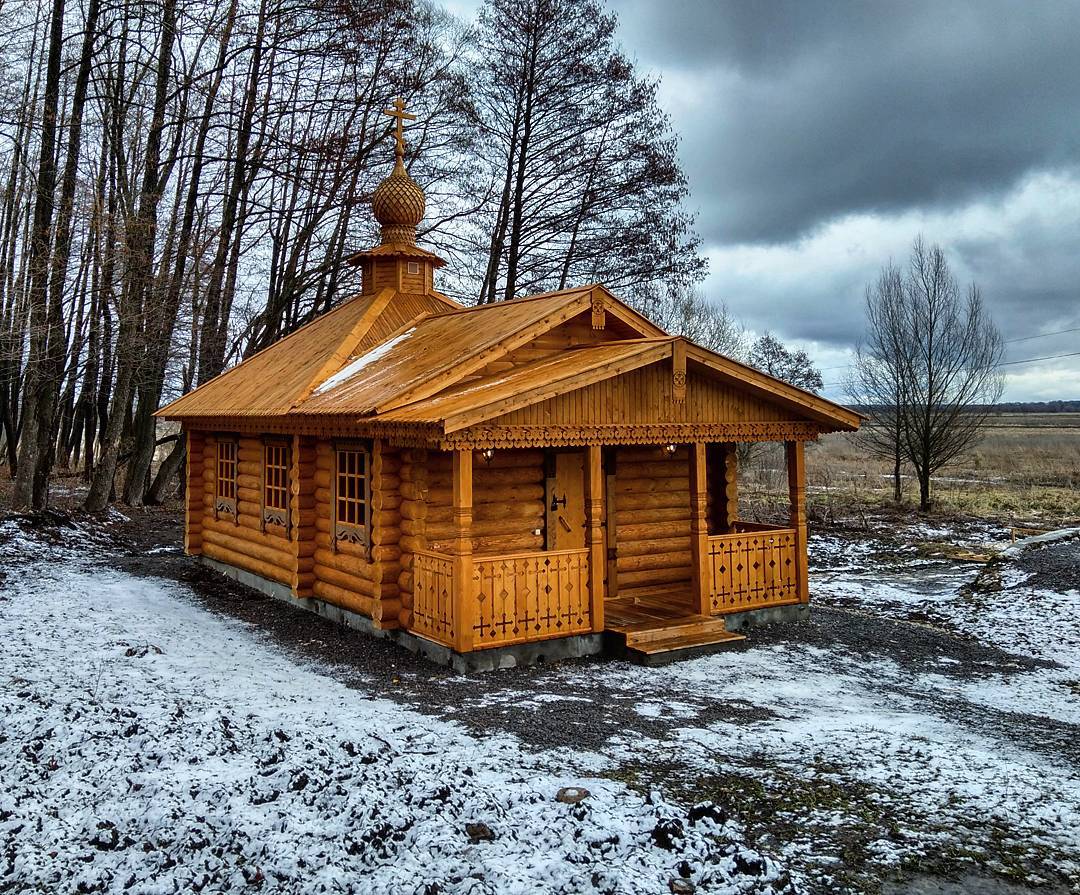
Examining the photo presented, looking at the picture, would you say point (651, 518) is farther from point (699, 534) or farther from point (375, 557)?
point (375, 557)

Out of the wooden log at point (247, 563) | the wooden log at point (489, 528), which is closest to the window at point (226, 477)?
the wooden log at point (247, 563)

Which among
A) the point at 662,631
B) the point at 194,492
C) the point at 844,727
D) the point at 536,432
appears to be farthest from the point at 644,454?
the point at 194,492

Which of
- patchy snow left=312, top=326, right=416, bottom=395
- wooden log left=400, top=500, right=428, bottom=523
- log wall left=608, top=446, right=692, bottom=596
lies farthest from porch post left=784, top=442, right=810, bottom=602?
patchy snow left=312, top=326, right=416, bottom=395

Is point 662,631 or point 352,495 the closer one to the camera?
point 662,631

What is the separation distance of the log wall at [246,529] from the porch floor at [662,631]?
16.3 ft

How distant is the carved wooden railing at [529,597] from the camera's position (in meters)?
9.64

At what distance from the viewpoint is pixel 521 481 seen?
37.3ft

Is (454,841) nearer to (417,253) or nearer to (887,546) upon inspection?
(417,253)

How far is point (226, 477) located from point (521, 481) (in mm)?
7056

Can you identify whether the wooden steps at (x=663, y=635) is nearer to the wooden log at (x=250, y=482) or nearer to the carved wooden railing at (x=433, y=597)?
the carved wooden railing at (x=433, y=597)

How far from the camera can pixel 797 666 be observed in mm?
10156

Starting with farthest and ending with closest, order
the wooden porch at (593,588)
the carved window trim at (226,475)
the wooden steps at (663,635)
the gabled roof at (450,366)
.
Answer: the carved window trim at (226,475) → the wooden steps at (663,635) → the gabled roof at (450,366) → the wooden porch at (593,588)

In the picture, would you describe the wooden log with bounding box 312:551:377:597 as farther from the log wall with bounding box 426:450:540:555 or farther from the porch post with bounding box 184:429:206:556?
the porch post with bounding box 184:429:206:556

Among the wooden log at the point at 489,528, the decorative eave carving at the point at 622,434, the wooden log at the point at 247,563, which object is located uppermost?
the decorative eave carving at the point at 622,434
